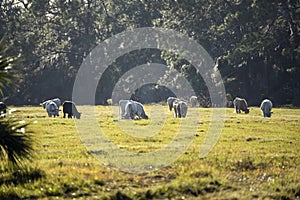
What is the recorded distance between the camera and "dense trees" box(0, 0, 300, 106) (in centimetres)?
5678

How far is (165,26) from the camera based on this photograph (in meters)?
68.1

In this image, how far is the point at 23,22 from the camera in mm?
72875

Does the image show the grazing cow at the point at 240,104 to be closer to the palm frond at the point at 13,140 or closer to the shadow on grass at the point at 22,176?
the shadow on grass at the point at 22,176

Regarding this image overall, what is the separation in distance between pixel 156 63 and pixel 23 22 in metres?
15.5

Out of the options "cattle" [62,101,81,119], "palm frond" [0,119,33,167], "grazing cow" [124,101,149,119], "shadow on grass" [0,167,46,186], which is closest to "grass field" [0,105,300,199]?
"shadow on grass" [0,167,46,186]

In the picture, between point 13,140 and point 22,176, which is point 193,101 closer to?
point 22,176

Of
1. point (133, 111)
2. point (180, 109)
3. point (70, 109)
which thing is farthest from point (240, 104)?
point (70, 109)

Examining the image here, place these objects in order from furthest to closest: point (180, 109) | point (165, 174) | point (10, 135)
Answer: point (180, 109) → point (165, 174) → point (10, 135)

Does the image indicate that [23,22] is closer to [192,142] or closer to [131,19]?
[131,19]

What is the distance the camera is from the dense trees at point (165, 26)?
56781 mm

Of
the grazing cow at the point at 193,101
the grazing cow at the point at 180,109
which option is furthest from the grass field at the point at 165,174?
the grazing cow at the point at 193,101

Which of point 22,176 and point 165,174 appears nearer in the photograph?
point 22,176

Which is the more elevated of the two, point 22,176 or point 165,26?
point 165,26

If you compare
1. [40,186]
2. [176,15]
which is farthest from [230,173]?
[176,15]
